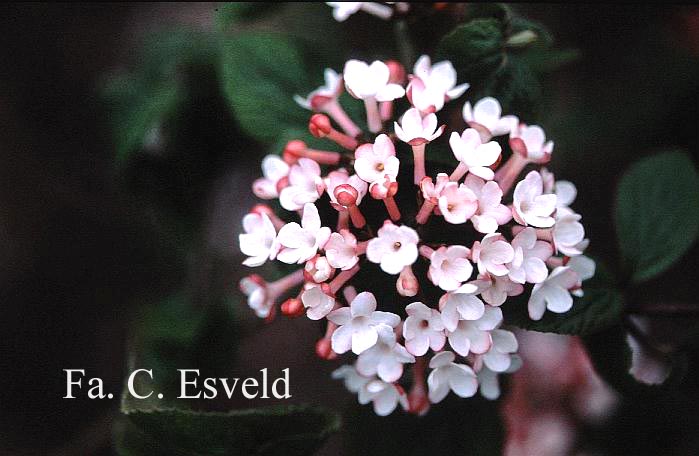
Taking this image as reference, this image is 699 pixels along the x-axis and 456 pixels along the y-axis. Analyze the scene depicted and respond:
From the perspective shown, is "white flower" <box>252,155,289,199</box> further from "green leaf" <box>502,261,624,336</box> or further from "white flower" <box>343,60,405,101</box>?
"green leaf" <box>502,261,624,336</box>

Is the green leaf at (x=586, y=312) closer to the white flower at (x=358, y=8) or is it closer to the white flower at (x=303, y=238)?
the white flower at (x=303, y=238)

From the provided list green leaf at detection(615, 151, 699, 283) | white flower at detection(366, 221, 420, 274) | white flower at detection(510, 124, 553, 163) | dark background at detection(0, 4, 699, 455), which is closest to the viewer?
white flower at detection(366, 221, 420, 274)

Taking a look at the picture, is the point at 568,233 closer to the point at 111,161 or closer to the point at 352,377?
the point at 352,377

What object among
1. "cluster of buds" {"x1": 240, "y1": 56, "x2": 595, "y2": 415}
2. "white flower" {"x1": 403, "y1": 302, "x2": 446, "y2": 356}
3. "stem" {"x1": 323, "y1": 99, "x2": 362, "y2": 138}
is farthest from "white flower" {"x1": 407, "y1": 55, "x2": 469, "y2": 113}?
"white flower" {"x1": 403, "y1": 302, "x2": 446, "y2": 356}

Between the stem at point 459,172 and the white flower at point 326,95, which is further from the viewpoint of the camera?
the white flower at point 326,95

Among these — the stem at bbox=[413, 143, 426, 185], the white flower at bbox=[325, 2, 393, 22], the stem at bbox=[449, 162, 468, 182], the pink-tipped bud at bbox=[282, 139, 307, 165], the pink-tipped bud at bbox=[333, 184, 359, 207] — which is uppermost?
the white flower at bbox=[325, 2, 393, 22]

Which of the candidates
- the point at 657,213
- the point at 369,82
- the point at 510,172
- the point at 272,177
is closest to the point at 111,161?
the point at 272,177

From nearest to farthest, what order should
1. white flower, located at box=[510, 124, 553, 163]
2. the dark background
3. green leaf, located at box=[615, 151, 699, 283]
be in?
white flower, located at box=[510, 124, 553, 163] → green leaf, located at box=[615, 151, 699, 283] → the dark background

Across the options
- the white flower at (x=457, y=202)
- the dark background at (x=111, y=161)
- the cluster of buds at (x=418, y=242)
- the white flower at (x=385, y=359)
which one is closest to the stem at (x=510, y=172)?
the cluster of buds at (x=418, y=242)
